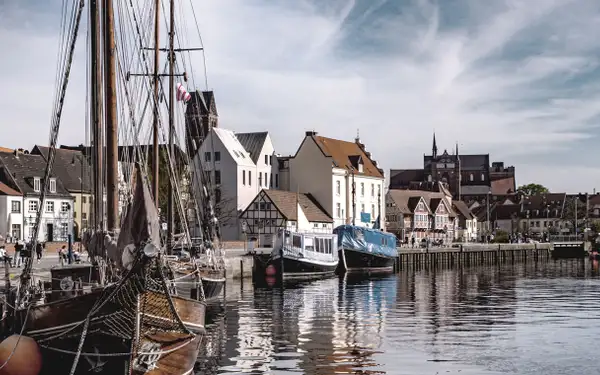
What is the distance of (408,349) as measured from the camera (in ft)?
103

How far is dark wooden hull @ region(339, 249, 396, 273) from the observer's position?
8212 cm

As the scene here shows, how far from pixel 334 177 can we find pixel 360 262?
1143 inches

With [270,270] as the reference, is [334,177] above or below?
above

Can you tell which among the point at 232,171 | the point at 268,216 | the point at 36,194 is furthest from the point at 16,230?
the point at 268,216

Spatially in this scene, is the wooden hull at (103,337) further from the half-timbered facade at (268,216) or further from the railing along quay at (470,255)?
the railing along quay at (470,255)

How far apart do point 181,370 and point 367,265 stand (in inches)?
2349

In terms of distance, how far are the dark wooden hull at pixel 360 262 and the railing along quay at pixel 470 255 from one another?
868cm

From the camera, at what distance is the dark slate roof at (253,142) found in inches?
4280

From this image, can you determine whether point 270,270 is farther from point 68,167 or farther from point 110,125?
point 68,167

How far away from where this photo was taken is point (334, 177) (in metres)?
111

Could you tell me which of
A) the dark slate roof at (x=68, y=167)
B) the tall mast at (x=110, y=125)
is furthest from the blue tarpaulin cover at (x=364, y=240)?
the tall mast at (x=110, y=125)

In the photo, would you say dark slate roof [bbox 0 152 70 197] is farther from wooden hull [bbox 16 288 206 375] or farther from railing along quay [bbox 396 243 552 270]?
wooden hull [bbox 16 288 206 375]

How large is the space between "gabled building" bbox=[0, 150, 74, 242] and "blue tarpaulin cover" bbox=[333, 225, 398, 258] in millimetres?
29291

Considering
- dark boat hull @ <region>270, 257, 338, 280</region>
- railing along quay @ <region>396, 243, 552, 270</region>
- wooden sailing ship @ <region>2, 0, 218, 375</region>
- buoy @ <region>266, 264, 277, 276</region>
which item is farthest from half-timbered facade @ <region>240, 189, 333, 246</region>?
wooden sailing ship @ <region>2, 0, 218, 375</region>
